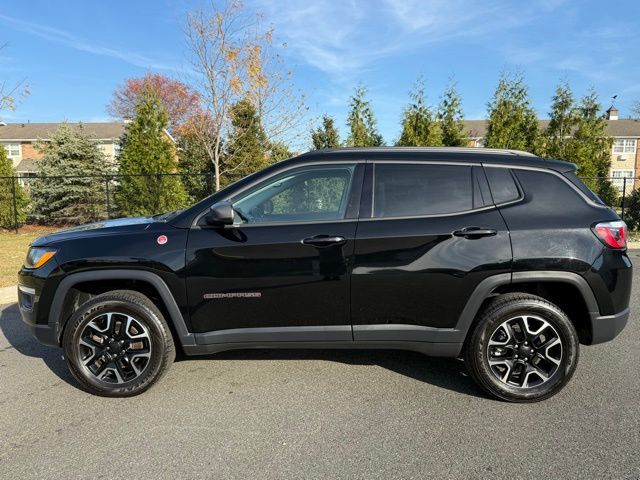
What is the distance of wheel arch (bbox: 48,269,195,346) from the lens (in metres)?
3.31

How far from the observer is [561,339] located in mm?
3230

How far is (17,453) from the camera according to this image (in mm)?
2727

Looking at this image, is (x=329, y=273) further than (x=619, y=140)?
No

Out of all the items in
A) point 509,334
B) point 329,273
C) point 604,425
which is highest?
point 329,273

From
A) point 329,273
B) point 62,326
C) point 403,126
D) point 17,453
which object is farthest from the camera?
point 403,126

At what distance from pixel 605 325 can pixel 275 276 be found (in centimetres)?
247

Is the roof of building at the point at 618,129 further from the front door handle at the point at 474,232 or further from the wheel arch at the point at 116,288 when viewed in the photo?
the wheel arch at the point at 116,288

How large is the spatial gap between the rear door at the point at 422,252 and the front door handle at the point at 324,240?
13cm

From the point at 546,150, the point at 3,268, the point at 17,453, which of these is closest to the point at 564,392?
the point at 17,453

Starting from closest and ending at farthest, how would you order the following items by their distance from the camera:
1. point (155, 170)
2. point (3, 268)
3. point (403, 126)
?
1. point (3, 268)
2. point (403, 126)
3. point (155, 170)

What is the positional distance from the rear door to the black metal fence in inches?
470

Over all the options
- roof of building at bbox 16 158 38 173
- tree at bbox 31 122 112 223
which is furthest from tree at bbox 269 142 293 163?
roof of building at bbox 16 158 38 173

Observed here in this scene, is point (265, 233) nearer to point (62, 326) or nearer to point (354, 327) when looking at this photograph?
point (354, 327)

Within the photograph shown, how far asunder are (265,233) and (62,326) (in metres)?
1.79
